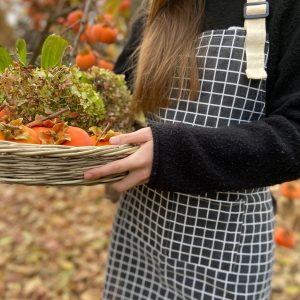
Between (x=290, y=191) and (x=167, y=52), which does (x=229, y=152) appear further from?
(x=290, y=191)

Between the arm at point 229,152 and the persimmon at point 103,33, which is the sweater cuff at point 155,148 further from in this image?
the persimmon at point 103,33

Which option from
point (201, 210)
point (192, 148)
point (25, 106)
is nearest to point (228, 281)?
point (201, 210)

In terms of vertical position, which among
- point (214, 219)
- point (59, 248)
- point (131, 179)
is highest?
point (131, 179)

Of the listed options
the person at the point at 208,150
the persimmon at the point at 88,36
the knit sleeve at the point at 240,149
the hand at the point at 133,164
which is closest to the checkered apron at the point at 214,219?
the person at the point at 208,150

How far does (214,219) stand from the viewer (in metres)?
1.10

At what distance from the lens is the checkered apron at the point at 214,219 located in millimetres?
1055

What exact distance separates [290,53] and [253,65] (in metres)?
0.08

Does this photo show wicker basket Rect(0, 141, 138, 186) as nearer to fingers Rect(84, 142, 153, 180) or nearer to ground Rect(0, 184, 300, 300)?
fingers Rect(84, 142, 153, 180)

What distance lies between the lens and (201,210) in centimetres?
110

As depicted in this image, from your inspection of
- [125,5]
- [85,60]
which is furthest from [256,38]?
[125,5]

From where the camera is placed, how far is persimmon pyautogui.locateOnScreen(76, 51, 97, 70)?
143 centimetres

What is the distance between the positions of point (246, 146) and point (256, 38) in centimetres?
23

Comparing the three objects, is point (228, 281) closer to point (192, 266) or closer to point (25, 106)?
point (192, 266)

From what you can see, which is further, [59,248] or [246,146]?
[59,248]
